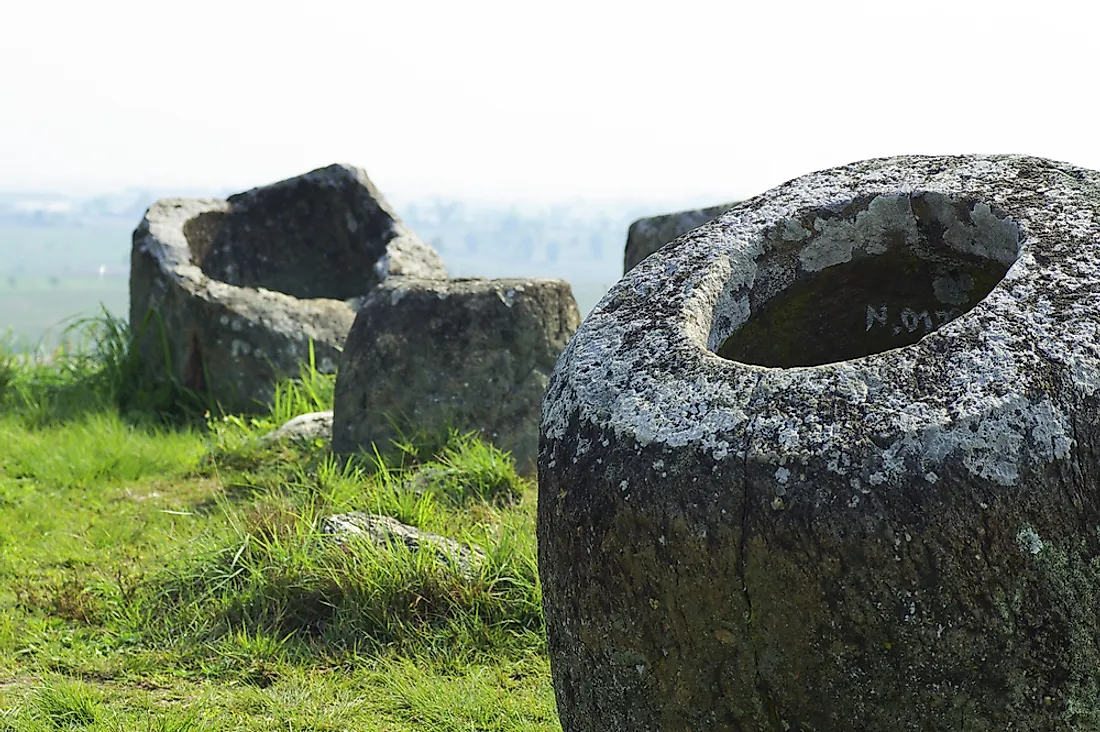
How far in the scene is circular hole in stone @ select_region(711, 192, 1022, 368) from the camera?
3.15m

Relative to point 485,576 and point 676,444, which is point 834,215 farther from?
point 485,576

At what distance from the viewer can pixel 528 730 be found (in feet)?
11.5

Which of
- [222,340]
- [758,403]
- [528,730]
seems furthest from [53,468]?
[758,403]

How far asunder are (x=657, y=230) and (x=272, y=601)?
392 cm

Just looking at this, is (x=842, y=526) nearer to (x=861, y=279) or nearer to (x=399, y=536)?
(x=861, y=279)

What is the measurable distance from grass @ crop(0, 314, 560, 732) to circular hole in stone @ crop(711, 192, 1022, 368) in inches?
51.6

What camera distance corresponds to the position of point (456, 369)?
6211 mm

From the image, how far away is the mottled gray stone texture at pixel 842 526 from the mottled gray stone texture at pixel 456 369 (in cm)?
339

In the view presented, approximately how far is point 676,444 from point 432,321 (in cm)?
394

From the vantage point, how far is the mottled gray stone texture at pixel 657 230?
23.8ft

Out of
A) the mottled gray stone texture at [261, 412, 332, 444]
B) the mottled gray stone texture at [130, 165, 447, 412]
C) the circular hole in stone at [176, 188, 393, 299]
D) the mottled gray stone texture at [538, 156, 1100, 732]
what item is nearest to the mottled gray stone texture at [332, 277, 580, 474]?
the mottled gray stone texture at [261, 412, 332, 444]

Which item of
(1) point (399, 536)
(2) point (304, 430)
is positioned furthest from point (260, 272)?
(1) point (399, 536)

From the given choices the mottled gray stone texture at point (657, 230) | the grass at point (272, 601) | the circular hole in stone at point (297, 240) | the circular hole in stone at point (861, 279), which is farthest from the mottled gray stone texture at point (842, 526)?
the circular hole in stone at point (297, 240)

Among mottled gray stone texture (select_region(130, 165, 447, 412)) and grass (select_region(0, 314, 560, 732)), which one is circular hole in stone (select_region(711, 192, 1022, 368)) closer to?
grass (select_region(0, 314, 560, 732))
